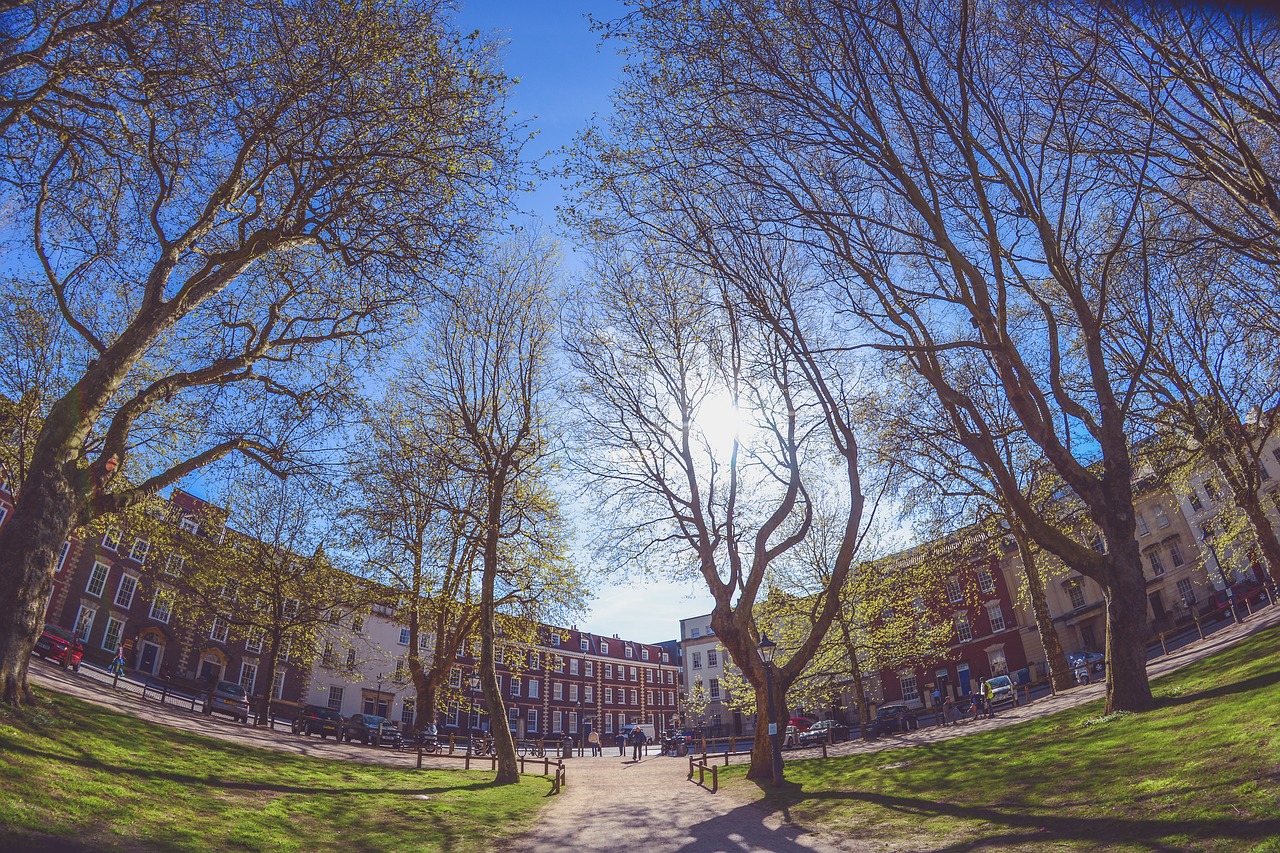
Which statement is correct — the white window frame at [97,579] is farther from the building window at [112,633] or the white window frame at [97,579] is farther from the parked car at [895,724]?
the parked car at [895,724]

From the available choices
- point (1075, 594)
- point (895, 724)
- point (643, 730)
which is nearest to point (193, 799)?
point (895, 724)

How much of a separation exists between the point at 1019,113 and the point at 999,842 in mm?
11403

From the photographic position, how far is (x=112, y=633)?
3653cm

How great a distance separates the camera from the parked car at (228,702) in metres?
23.9

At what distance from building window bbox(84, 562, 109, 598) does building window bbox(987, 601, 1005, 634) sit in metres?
60.9

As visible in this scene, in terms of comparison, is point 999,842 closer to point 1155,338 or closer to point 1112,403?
point 1112,403

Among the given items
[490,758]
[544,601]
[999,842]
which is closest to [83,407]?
[999,842]

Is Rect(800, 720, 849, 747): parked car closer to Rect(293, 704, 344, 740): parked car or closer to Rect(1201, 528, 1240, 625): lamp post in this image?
Rect(1201, 528, 1240, 625): lamp post

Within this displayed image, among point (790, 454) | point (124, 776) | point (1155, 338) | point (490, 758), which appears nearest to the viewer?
point (124, 776)

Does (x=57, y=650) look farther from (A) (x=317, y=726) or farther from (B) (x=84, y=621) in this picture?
(B) (x=84, y=621)

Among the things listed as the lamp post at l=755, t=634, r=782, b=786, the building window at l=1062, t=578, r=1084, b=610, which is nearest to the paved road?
the lamp post at l=755, t=634, r=782, b=786

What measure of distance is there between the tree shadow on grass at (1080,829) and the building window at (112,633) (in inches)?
1767

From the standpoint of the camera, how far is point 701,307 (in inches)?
634

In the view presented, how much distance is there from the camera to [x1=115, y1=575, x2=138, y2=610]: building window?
3731 centimetres
